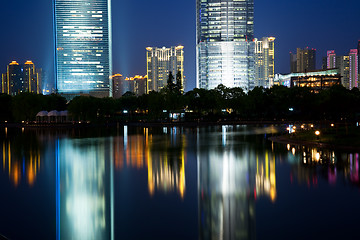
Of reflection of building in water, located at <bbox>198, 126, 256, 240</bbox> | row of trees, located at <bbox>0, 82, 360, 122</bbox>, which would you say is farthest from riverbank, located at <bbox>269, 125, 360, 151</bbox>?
row of trees, located at <bbox>0, 82, 360, 122</bbox>

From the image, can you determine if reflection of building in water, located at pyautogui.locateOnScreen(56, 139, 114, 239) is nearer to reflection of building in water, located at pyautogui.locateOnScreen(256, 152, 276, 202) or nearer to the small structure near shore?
reflection of building in water, located at pyautogui.locateOnScreen(256, 152, 276, 202)

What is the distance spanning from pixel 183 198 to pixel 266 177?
16.5ft

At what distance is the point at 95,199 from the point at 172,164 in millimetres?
8317

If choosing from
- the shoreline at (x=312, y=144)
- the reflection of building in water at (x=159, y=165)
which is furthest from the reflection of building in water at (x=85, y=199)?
the shoreline at (x=312, y=144)

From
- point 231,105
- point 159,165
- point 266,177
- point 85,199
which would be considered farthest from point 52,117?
point 85,199

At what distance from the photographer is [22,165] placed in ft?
75.0

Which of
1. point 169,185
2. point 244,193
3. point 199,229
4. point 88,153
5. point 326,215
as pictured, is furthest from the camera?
point 88,153

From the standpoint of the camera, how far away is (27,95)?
9581 centimetres

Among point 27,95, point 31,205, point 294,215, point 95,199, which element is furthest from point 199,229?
point 27,95

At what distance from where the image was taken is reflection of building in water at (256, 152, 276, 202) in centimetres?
1482

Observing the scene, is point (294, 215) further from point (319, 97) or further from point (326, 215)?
point (319, 97)

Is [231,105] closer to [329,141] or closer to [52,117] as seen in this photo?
[52,117]

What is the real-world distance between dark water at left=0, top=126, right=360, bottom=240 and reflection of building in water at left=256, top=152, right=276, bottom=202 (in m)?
0.04

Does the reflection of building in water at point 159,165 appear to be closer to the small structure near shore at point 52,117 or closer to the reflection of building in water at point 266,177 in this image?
the reflection of building in water at point 266,177
